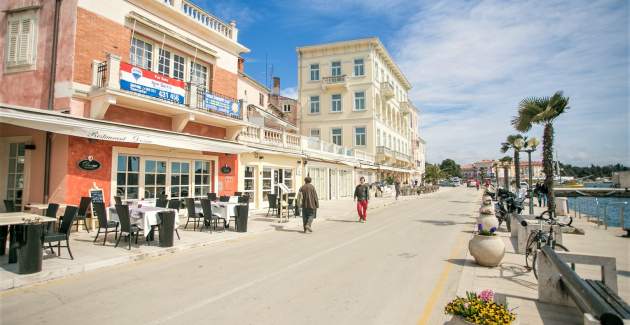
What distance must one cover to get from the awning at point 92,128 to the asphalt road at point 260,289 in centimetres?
450

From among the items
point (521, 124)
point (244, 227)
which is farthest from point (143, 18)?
point (521, 124)

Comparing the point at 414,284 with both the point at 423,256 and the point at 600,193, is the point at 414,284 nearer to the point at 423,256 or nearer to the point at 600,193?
the point at 423,256

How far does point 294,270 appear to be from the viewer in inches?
259

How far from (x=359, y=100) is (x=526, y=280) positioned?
34.1m

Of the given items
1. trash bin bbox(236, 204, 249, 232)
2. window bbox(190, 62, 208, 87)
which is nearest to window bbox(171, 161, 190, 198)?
window bbox(190, 62, 208, 87)

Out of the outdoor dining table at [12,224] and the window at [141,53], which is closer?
the outdoor dining table at [12,224]

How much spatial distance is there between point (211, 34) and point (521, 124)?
14111 millimetres

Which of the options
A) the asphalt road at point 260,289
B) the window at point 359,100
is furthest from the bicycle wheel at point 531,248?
the window at point 359,100

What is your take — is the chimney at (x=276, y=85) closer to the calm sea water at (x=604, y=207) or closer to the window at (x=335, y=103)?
the window at (x=335, y=103)

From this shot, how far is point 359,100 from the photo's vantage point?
38.8 m

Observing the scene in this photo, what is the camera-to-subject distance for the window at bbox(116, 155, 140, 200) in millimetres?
11727

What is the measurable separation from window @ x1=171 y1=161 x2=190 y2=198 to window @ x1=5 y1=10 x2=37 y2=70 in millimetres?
5832

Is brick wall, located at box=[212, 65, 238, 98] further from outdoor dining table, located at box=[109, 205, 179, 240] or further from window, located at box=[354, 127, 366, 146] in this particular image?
window, located at box=[354, 127, 366, 146]

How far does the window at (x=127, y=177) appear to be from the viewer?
38.5ft
